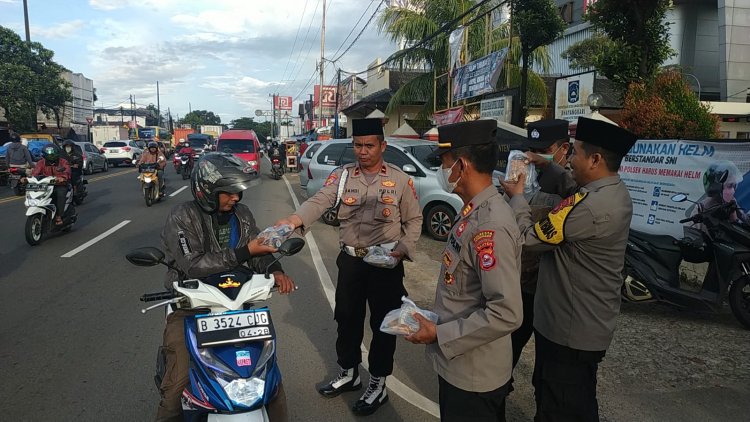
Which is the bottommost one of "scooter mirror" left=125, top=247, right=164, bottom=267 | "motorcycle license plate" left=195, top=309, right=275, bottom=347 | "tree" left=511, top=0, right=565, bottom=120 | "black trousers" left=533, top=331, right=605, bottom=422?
"black trousers" left=533, top=331, right=605, bottom=422

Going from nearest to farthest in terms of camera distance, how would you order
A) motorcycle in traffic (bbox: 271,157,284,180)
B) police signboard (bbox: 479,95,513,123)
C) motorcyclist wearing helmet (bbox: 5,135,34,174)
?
1. police signboard (bbox: 479,95,513,123)
2. motorcyclist wearing helmet (bbox: 5,135,34,174)
3. motorcycle in traffic (bbox: 271,157,284,180)

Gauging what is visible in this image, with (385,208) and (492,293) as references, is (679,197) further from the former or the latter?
(492,293)

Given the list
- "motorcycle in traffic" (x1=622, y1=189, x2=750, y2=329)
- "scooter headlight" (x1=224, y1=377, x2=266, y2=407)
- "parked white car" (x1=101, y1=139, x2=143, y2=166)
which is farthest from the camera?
"parked white car" (x1=101, y1=139, x2=143, y2=166)

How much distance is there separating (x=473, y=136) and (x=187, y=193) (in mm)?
14978

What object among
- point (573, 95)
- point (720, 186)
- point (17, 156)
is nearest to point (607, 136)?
point (720, 186)

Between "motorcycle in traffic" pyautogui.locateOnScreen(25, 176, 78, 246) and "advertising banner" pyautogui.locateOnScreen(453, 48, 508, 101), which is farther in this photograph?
"advertising banner" pyautogui.locateOnScreen(453, 48, 508, 101)

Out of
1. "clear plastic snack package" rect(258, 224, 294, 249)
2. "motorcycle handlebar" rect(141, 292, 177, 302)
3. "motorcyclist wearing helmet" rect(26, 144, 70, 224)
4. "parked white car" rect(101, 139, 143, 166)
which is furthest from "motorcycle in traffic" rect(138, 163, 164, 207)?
"parked white car" rect(101, 139, 143, 166)

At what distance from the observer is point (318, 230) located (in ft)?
32.9

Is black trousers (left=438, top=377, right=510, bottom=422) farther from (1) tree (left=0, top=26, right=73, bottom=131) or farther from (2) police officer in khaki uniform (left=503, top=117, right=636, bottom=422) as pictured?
(1) tree (left=0, top=26, right=73, bottom=131)

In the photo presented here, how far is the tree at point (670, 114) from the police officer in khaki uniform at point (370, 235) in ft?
17.1

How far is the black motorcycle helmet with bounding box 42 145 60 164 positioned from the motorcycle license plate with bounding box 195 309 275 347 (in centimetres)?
829

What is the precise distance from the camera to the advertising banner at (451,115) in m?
14.0

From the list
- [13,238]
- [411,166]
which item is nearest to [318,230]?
[411,166]

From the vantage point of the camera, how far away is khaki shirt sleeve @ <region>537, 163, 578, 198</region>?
10.1 ft
